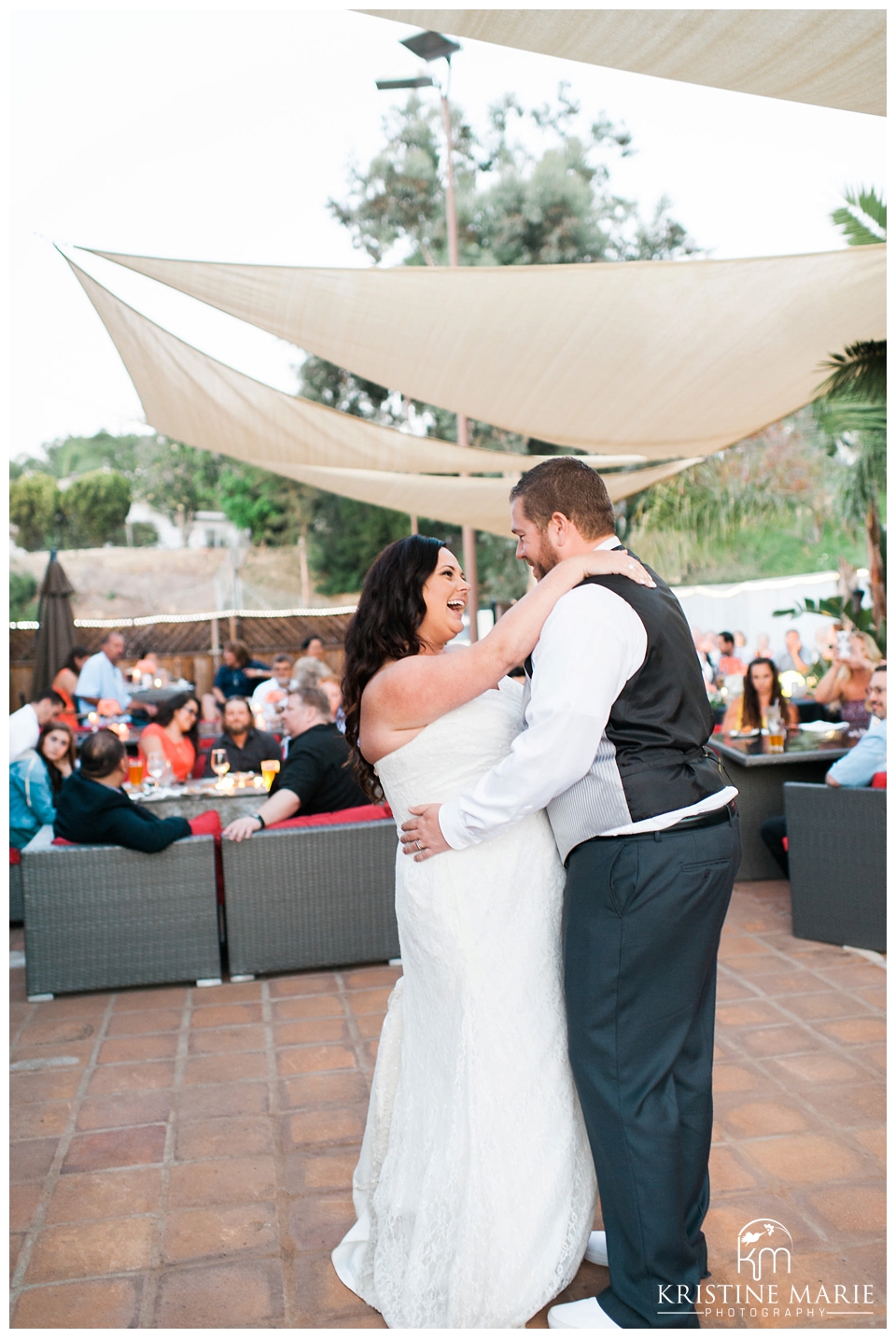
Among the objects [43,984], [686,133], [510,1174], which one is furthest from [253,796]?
[686,133]

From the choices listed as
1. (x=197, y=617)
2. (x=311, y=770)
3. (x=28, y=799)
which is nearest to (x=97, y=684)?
(x=28, y=799)

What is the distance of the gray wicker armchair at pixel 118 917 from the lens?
13.7 ft

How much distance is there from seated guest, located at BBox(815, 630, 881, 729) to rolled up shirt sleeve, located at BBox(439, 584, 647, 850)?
441 cm

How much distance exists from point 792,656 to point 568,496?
920 centimetres

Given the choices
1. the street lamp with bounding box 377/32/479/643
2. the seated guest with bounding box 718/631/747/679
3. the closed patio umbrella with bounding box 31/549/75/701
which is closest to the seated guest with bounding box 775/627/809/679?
the seated guest with bounding box 718/631/747/679

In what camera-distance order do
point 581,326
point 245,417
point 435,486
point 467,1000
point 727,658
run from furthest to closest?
point 727,658, point 435,486, point 245,417, point 581,326, point 467,1000

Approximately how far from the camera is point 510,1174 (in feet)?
6.89

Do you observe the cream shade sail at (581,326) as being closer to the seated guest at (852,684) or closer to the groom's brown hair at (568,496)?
the seated guest at (852,684)

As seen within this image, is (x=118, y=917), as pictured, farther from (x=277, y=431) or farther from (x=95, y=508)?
(x=95, y=508)

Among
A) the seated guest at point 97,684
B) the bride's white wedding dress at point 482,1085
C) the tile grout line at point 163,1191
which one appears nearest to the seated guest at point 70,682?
the seated guest at point 97,684

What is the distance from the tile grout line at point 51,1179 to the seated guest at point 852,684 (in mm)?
4366

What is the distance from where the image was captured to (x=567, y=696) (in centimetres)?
191

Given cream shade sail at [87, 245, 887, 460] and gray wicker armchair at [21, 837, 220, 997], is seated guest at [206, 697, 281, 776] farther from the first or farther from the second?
cream shade sail at [87, 245, 887, 460]

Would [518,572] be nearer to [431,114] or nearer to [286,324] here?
[431,114]
